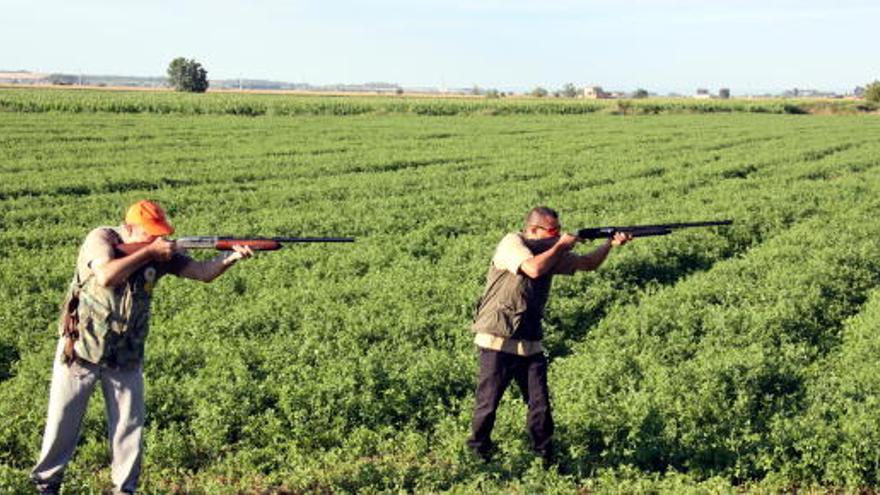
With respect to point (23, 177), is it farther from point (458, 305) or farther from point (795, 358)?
point (795, 358)

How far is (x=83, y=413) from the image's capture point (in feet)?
21.5

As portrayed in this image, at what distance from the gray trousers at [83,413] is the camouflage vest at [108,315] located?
16 centimetres

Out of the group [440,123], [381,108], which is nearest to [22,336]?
[440,123]

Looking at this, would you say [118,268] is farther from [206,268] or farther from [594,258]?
[594,258]

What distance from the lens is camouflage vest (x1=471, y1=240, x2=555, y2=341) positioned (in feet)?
24.6

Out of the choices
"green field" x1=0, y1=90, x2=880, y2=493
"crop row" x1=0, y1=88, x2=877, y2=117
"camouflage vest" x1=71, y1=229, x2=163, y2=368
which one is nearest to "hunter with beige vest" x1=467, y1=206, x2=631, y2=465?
"green field" x1=0, y1=90, x2=880, y2=493

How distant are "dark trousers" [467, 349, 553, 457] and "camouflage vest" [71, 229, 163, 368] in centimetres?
284

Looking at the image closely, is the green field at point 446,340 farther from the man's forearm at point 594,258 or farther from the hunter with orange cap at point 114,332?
the man's forearm at point 594,258

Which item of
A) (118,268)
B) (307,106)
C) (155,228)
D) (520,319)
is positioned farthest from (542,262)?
(307,106)

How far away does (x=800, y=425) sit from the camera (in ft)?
27.6

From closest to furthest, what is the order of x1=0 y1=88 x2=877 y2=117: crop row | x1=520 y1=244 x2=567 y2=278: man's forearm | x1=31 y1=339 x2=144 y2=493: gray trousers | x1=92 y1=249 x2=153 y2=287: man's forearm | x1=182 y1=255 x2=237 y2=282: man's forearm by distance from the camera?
x1=92 y1=249 x2=153 y2=287: man's forearm
x1=31 y1=339 x2=144 y2=493: gray trousers
x1=182 y1=255 x2=237 y2=282: man's forearm
x1=520 y1=244 x2=567 y2=278: man's forearm
x1=0 y1=88 x2=877 y2=117: crop row

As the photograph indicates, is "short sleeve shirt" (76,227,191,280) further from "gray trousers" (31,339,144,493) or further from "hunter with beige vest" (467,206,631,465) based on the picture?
"hunter with beige vest" (467,206,631,465)

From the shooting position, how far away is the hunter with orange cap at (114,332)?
623 centimetres

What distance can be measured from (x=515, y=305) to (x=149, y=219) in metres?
2.95
